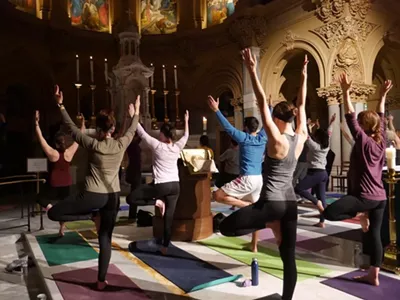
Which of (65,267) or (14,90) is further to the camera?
(14,90)

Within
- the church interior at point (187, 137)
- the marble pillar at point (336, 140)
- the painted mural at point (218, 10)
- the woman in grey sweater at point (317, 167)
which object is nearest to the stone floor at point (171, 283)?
the church interior at point (187, 137)

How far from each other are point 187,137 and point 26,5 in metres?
15.9

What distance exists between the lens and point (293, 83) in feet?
64.4

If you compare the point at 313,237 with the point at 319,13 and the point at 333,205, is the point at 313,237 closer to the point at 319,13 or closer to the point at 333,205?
the point at 333,205

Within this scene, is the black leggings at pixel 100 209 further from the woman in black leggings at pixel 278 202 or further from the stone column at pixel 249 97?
the stone column at pixel 249 97

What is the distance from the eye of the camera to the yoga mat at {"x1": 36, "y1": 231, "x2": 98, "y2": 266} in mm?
4781

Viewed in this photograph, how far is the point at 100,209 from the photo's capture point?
11.8 ft

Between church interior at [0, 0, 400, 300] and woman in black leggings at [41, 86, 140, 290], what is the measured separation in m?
0.02

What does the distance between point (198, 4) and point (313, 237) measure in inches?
673

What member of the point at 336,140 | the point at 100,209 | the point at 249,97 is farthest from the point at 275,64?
the point at 100,209

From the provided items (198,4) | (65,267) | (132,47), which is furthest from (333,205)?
(198,4)

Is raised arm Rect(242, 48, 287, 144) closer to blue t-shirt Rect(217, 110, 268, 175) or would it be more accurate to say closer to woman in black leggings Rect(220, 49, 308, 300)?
woman in black leggings Rect(220, 49, 308, 300)

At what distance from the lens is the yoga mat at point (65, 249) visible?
188 inches

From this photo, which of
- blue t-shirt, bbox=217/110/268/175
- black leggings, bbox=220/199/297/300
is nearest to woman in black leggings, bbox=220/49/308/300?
black leggings, bbox=220/199/297/300
